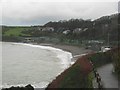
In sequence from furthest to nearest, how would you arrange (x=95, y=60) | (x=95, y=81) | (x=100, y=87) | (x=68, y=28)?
(x=68, y=28), (x=95, y=60), (x=95, y=81), (x=100, y=87)

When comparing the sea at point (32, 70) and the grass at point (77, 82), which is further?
the sea at point (32, 70)

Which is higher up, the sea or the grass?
the grass

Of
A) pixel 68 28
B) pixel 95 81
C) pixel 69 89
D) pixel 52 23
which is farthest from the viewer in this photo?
pixel 52 23

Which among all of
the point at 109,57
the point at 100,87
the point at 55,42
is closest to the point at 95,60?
Result: the point at 109,57

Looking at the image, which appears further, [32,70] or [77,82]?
[32,70]

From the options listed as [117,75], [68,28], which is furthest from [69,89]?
[68,28]

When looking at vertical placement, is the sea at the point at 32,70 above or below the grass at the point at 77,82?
below

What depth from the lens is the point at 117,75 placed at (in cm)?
2022

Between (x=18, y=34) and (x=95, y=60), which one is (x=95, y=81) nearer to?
(x=95, y=60)

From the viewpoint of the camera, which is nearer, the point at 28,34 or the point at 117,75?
the point at 117,75

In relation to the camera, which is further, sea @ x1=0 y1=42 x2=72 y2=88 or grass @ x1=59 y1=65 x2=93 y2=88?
sea @ x1=0 y1=42 x2=72 y2=88

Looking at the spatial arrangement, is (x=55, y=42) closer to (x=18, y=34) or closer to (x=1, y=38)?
(x=18, y=34)

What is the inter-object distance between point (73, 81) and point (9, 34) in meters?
132

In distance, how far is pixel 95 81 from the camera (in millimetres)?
16359
